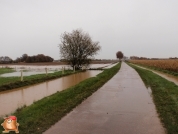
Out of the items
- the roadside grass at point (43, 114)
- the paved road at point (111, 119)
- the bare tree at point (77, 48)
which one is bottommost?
the paved road at point (111, 119)

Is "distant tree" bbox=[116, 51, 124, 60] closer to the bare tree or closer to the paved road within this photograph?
the bare tree

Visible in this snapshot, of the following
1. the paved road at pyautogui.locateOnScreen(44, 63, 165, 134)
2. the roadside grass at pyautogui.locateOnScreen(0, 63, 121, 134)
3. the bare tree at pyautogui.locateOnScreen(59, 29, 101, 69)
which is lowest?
the paved road at pyautogui.locateOnScreen(44, 63, 165, 134)

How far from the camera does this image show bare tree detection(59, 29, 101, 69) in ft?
120

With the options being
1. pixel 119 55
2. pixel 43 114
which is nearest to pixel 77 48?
pixel 43 114

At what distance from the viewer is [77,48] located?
3703cm

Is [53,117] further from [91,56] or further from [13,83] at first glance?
[91,56]

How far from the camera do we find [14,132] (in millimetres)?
5504

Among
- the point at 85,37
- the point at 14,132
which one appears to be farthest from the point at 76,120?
the point at 85,37

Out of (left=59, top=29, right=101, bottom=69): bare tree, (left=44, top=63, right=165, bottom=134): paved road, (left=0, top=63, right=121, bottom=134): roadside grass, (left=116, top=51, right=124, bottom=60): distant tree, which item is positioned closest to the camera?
(left=44, top=63, right=165, bottom=134): paved road

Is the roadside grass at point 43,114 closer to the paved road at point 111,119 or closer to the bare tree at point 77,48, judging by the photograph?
the paved road at point 111,119

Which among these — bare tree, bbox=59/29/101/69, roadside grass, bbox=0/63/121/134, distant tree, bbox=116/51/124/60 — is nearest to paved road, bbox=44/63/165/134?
roadside grass, bbox=0/63/121/134

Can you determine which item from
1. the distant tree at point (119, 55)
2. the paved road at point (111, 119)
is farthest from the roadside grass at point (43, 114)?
the distant tree at point (119, 55)

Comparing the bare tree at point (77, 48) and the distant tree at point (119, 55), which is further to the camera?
the distant tree at point (119, 55)

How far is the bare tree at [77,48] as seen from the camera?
36631 mm
